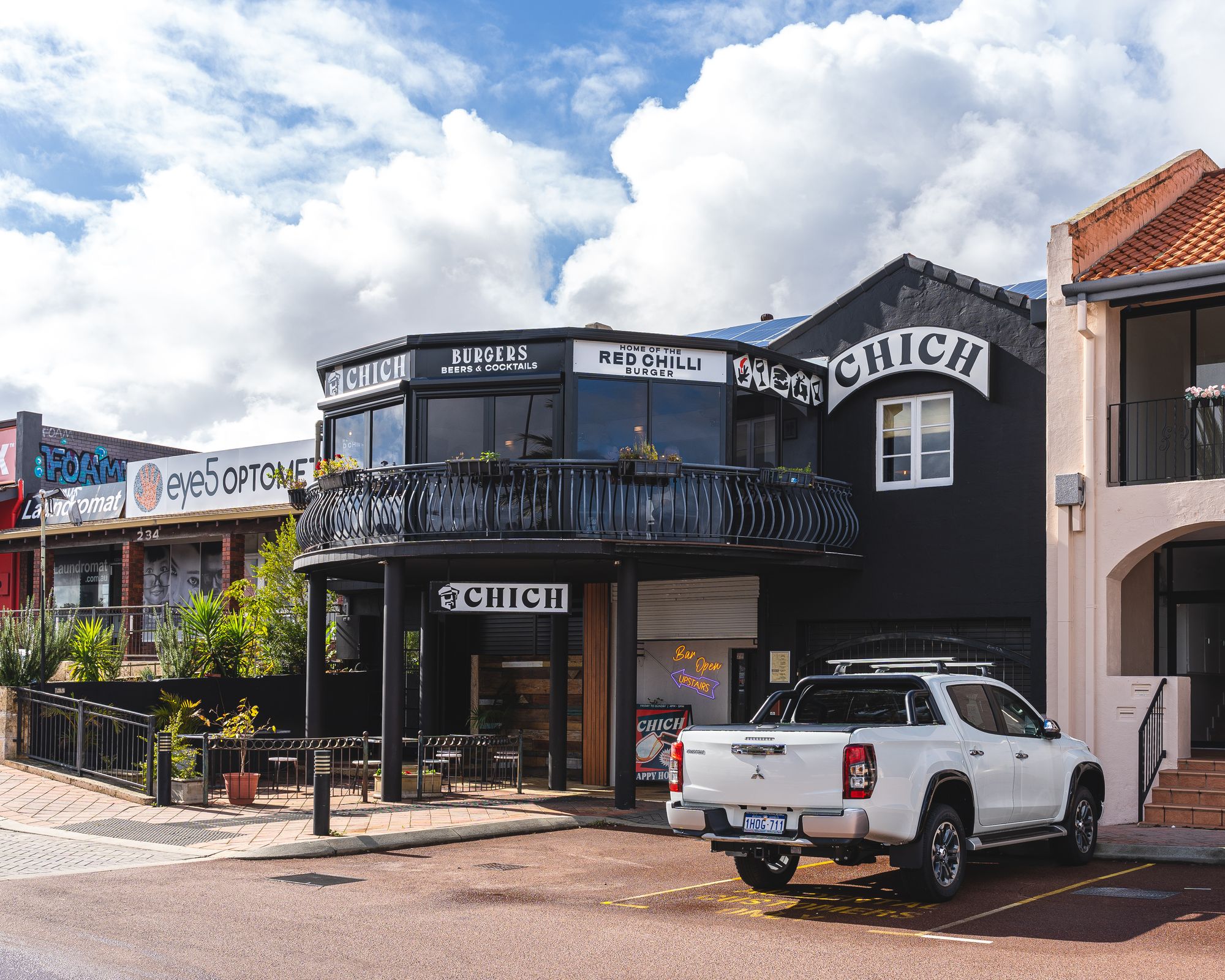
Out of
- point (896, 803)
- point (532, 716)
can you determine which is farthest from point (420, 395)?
point (896, 803)

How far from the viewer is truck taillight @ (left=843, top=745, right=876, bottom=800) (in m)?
10.2

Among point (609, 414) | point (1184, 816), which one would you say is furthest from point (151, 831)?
point (1184, 816)

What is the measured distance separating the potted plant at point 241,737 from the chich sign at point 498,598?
316 cm

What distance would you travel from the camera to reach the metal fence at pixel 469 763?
18.8 metres

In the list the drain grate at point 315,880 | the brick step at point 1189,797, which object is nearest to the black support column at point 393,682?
the drain grate at point 315,880

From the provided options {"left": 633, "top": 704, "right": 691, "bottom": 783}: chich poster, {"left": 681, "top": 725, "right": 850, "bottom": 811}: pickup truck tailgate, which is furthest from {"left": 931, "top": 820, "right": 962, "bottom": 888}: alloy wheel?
{"left": 633, "top": 704, "right": 691, "bottom": 783}: chich poster

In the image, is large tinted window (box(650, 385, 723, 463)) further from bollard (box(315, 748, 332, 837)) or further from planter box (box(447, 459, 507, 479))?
bollard (box(315, 748, 332, 837))

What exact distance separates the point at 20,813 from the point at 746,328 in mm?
14501

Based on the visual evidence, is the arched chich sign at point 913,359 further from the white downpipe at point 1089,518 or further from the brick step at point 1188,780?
the brick step at point 1188,780

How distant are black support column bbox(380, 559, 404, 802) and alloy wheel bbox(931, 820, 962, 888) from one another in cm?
885

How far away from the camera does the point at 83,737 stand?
738 inches

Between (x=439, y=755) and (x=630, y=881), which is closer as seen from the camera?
(x=630, y=881)

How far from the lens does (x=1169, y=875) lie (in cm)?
1224

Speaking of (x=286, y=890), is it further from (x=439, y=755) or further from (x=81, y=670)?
(x=81, y=670)
